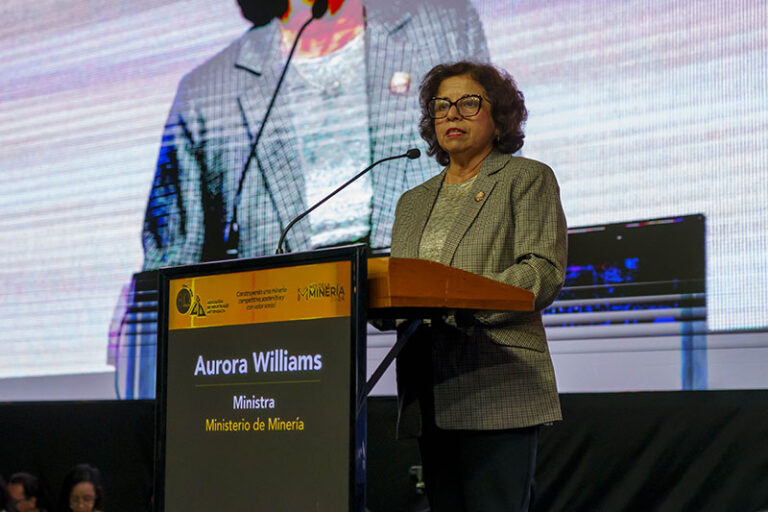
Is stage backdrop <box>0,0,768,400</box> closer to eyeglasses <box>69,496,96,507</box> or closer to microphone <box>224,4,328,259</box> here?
microphone <box>224,4,328,259</box>

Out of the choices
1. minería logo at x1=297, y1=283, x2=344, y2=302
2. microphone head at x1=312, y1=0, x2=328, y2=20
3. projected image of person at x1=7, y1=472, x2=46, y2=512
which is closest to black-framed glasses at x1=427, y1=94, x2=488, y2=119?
minería logo at x1=297, y1=283, x2=344, y2=302

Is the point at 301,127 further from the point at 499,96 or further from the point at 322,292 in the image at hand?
the point at 322,292

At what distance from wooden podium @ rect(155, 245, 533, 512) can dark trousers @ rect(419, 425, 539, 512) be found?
26cm

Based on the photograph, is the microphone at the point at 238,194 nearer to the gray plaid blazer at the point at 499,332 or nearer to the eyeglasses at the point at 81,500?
the eyeglasses at the point at 81,500

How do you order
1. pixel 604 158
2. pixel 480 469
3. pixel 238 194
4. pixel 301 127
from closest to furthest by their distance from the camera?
1. pixel 480 469
2. pixel 604 158
3. pixel 301 127
4. pixel 238 194

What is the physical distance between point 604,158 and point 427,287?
5.41 feet

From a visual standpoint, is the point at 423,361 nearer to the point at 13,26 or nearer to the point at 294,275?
the point at 294,275

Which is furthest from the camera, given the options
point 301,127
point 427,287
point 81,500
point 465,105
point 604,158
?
point 81,500

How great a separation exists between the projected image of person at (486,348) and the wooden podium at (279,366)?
4.6 inches

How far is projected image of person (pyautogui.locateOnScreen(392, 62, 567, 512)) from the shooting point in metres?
1.71

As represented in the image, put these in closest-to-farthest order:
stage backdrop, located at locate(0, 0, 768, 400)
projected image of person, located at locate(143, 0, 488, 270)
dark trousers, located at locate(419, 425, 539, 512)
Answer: dark trousers, located at locate(419, 425, 539, 512) < stage backdrop, located at locate(0, 0, 768, 400) < projected image of person, located at locate(143, 0, 488, 270)

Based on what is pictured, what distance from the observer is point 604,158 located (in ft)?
9.69

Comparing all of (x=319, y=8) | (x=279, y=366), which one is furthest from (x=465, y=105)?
(x=319, y=8)

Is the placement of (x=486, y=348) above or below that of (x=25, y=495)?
above
